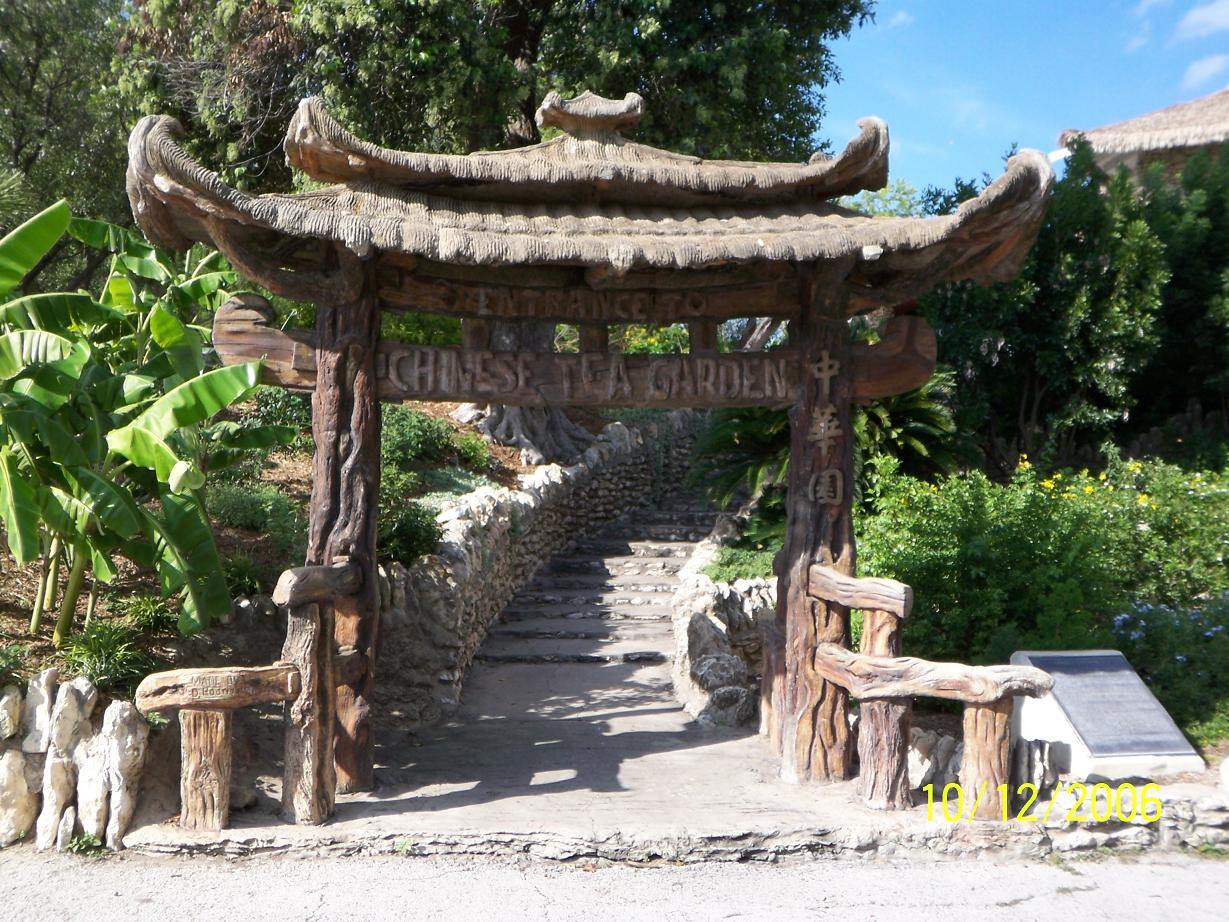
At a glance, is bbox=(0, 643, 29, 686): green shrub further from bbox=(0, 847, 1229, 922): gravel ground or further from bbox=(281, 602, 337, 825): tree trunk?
bbox=(281, 602, 337, 825): tree trunk

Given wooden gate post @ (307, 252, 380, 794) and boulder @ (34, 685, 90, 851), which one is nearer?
boulder @ (34, 685, 90, 851)

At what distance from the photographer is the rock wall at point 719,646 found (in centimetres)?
754

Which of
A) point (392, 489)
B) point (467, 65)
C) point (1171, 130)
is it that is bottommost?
point (392, 489)

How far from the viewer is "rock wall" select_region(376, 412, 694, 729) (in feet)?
26.5

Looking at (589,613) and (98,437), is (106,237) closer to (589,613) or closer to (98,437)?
Answer: (98,437)

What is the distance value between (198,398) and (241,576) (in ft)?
7.76

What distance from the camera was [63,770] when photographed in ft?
16.7

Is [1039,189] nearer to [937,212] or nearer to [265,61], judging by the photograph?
[937,212]

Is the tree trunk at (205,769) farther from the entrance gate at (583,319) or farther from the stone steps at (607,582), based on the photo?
the stone steps at (607,582)

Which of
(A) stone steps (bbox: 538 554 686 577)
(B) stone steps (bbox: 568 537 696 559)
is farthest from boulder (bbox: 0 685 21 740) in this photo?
(B) stone steps (bbox: 568 537 696 559)

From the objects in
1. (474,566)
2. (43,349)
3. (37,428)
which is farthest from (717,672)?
(43,349)

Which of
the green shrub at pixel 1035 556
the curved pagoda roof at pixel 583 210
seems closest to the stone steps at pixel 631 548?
the green shrub at pixel 1035 556
